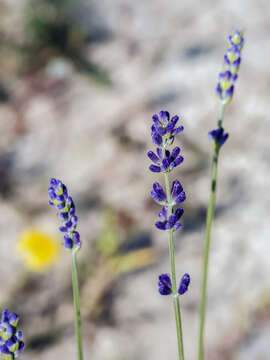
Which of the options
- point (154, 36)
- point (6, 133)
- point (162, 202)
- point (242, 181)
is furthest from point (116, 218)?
point (162, 202)

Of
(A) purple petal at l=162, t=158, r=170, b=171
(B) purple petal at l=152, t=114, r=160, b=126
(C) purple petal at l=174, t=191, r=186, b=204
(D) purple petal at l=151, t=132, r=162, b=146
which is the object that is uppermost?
(B) purple petal at l=152, t=114, r=160, b=126

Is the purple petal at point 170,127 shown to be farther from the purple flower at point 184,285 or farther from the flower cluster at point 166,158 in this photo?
the purple flower at point 184,285

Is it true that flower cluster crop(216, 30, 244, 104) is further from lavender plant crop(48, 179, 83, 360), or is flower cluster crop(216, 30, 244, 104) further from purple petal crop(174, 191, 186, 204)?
lavender plant crop(48, 179, 83, 360)

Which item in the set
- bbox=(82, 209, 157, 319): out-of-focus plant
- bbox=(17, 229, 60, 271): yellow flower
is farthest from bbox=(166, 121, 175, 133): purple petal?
bbox=(17, 229, 60, 271): yellow flower

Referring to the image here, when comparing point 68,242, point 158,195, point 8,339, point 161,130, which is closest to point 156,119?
point 161,130

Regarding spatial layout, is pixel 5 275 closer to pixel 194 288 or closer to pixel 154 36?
pixel 194 288

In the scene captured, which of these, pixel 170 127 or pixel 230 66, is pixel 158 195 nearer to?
pixel 170 127

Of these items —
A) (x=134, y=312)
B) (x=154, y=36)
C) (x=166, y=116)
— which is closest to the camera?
(x=166, y=116)
